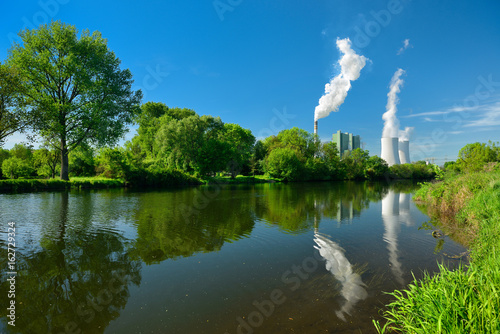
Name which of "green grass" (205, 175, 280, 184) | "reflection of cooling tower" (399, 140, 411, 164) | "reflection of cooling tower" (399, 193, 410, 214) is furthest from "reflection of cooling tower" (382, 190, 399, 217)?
"reflection of cooling tower" (399, 140, 411, 164)

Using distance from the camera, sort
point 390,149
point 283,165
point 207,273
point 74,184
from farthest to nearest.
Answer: point 390,149 < point 283,165 < point 74,184 < point 207,273

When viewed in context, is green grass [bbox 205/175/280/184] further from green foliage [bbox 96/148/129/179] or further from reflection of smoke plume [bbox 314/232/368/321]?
reflection of smoke plume [bbox 314/232/368/321]

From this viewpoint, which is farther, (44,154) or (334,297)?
(44,154)

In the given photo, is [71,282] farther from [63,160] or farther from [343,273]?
[63,160]

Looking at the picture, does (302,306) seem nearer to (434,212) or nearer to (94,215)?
(94,215)

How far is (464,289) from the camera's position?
11.7 feet

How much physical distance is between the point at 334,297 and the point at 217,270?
299cm

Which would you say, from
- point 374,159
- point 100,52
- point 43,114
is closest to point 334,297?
point 43,114

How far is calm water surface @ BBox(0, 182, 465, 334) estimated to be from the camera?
4.41 metres

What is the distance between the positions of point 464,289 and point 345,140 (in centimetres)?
14910

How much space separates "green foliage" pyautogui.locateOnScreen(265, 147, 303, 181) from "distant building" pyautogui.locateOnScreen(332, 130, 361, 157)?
83469 mm

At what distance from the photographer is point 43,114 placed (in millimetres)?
23516

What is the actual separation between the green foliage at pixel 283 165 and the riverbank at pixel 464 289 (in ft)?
149

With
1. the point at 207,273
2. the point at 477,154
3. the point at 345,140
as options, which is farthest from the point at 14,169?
the point at 345,140
